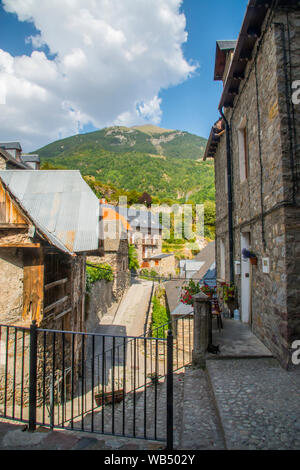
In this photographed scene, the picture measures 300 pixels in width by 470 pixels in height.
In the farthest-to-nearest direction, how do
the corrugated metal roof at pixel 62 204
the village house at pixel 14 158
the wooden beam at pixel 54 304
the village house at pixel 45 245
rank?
the village house at pixel 14 158 → the corrugated metal roof at pixel 62 204 → the wooden beam at pixel 54 304 → the village house at pixel 45 245

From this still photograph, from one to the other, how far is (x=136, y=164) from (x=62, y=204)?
73.5 meters

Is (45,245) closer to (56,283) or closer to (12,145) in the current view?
(56,283)

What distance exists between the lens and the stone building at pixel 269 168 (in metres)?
4.55

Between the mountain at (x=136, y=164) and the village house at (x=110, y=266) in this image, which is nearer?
the village house at (x=110, y=266)

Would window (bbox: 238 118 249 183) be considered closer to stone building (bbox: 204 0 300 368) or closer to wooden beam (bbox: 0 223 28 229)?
stone building (bbox: 204 0 300 368)

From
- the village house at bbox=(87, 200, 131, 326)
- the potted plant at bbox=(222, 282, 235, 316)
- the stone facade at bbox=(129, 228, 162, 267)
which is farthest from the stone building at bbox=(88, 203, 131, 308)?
the stone facade at bbox=(129, 228, 162, 267)

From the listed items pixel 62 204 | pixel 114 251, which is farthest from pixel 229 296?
pixel 114 251

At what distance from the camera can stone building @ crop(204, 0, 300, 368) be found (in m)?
4.55

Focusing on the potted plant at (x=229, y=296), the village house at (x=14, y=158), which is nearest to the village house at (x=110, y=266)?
the potted plant at (x=229, y=296)

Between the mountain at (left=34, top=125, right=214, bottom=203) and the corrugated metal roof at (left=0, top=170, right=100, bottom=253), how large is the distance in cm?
4365

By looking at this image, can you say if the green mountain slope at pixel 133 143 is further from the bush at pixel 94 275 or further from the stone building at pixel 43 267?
the stone building at pixel 43 267

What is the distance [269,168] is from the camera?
208 inches

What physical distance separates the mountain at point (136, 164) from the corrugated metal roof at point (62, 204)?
143 ft
